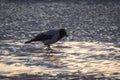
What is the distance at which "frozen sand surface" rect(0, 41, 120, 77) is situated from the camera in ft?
50.6

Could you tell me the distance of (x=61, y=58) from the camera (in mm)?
18078

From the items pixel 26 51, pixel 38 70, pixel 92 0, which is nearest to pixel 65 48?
pixel 26 51

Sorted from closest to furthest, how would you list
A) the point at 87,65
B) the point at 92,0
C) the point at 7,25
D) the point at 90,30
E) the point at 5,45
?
the point at 87,65
the point at 5,45
the point at 90,30
the point at 7,25
the point at 92,0

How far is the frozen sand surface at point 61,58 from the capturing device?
607 inches

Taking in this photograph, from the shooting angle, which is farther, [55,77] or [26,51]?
[26,51]

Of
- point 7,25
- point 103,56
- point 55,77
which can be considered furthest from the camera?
point 7,25

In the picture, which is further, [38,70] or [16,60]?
[16,60]

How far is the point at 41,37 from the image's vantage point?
19.1m

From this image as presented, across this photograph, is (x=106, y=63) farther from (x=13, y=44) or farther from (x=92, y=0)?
(x=92, y=0)

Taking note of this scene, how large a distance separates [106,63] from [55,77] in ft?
10.8

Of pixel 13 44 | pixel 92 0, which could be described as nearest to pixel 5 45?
pixel 13 44

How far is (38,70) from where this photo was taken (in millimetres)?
15336

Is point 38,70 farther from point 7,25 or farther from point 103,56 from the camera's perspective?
point 7,25

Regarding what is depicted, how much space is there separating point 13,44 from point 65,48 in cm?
278
